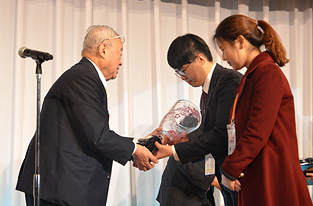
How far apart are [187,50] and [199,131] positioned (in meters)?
0.62

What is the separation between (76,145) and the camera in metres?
2.11

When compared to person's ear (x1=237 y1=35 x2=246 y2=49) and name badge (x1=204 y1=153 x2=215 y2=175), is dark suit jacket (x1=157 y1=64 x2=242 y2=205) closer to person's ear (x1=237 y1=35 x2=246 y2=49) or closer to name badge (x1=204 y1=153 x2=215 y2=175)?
name badge (x1=204 y1=153 x2=215 y2=175)

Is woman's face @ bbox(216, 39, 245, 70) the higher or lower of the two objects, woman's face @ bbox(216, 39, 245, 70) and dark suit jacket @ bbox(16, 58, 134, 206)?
the higher

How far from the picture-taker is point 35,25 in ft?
11.9

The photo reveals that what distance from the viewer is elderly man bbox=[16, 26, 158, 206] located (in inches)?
80.9

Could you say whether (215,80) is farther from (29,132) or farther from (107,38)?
(29,132)

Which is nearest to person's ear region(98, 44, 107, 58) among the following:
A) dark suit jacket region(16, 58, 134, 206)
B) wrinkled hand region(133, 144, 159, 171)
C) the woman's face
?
dark suit jacket region(16, 58, 134, 206)

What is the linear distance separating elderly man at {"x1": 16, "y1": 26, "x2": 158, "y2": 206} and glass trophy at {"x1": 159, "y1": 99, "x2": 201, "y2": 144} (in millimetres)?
300

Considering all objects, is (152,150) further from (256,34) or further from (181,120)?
(256,34)

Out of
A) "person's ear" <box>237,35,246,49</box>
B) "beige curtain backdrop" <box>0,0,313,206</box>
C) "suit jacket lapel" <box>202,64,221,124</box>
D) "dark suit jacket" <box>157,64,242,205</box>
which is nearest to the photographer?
"person's ear" <box>237,35,246,49</box>

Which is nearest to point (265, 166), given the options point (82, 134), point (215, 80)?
point (215, 80)

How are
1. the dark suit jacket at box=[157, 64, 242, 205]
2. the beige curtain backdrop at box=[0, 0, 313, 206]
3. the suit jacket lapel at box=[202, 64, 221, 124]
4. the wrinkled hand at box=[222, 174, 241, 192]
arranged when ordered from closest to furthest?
the wrinkled hand at box=[222, 174, 241, 192] → the dark suit jacket at box=[157, 64, 242, 205] → the suit jacket lapel at box=[202, 64, 221, 124] → the beige curtain backdrop at box=[0, 0, 313, 206]

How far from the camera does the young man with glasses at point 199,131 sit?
7.47 feet

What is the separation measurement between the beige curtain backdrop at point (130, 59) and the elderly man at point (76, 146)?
A: 1.37m
